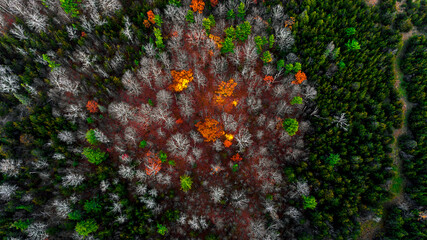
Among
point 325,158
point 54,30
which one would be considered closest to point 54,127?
point 54,30

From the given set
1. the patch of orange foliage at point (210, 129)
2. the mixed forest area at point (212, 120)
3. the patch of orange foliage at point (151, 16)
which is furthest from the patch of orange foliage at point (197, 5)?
the patch of orange foliage at point (210, 129)

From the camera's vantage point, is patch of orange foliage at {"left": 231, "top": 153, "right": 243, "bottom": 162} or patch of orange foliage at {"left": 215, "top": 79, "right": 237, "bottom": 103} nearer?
patch of orange foliage at {"left": 231, "top": 153, "right": 243, "bottom": 162}

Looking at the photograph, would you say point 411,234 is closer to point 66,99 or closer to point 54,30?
point 66,99

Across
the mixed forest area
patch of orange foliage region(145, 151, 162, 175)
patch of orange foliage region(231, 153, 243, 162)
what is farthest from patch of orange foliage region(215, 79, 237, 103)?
patch of orange foliage region(145, 151, 162, 175)

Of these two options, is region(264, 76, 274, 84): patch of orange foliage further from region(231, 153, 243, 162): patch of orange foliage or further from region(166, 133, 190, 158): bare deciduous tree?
region(166, 133, 190, 158): bare deciduous tree

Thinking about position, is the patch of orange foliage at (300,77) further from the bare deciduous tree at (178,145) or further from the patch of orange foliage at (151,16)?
the patch of orange foliage at (151,16)

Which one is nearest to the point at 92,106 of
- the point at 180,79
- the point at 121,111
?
the point at 121,111
